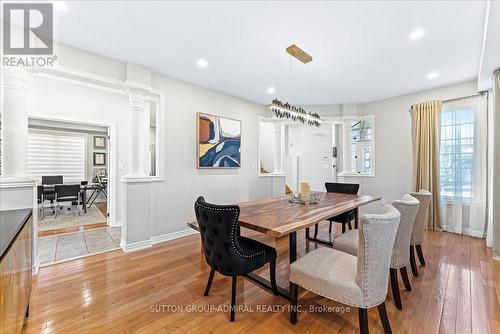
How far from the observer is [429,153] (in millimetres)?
3787

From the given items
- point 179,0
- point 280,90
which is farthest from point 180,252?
point 280,90

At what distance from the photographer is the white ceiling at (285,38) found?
1.93m

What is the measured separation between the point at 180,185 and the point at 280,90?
8.19ft

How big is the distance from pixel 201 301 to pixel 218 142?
2687mm

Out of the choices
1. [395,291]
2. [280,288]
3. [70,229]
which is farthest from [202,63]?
[70,229]

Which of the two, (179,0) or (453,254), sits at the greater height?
(179,0)

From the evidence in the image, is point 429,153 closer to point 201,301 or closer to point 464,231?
point 464,231

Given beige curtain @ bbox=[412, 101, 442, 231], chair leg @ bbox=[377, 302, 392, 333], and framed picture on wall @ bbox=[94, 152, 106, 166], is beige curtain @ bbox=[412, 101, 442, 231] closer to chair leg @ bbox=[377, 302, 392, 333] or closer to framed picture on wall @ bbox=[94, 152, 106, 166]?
chair leg @ bbox=[377, 302, 392, 333]

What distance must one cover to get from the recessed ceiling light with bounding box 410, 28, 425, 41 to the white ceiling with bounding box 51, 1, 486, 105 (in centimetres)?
5

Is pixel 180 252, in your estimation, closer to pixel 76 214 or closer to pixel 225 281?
pixel 225 281

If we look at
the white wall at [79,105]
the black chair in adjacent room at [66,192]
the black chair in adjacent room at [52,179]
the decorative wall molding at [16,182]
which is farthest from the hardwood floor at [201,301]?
the black chair in adjacent room at [52,179]

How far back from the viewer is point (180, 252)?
2.90 metres

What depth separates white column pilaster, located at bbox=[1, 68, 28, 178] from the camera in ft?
7.00

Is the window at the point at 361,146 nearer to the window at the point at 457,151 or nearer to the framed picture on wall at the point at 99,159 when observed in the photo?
the window at the point at 457,151
